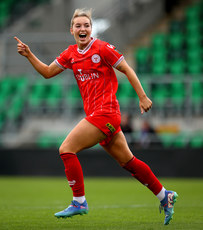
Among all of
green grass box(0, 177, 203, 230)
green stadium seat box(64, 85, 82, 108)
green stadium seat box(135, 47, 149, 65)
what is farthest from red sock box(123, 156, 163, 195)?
green stadium seat box(135, 47, 149, 65)

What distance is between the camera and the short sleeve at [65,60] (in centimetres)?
566

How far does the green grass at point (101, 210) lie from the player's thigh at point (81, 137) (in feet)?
2.60

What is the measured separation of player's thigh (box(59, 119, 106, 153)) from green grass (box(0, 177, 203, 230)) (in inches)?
31.2

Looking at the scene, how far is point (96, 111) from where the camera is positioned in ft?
17.6

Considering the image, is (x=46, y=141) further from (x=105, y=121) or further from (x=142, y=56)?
(x=105, y=121)

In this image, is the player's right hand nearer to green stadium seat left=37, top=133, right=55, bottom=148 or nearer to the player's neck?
the player's neck

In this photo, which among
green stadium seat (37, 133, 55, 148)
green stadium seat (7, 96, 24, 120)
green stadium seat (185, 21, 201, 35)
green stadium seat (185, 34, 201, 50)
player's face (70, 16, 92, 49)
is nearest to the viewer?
player's face (70, 16, 92, 49)

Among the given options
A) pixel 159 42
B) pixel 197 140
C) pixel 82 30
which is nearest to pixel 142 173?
pixel 82 30

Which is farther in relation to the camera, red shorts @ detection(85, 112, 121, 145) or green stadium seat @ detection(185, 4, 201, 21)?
green stadium seat @ detection(185, 4, 201, 21)

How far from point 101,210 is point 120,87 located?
389 inches

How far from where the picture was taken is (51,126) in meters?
16.4

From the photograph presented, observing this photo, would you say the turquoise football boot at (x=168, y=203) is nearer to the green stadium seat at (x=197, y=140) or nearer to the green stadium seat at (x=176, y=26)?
the green stadium seat at (x=197, y=140)

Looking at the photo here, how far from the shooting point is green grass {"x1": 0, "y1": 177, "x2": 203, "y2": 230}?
17.3 ft

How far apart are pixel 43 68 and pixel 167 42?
13.0 m
